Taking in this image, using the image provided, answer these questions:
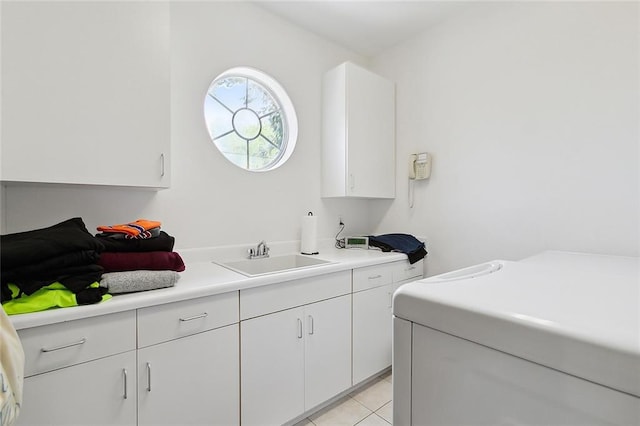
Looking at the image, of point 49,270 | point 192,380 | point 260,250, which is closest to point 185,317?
point 192,380

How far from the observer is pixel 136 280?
1.17 metres

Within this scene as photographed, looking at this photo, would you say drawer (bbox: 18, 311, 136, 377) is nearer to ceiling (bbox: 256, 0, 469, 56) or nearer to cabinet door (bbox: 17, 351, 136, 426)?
cabinet door (bbox: 17, 351, 136, 426)

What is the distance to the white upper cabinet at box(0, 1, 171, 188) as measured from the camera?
3.58ft

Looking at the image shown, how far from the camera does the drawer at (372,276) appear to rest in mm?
1888

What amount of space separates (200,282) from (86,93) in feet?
3.03

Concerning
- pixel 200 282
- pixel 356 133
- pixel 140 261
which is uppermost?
pixel 356 133

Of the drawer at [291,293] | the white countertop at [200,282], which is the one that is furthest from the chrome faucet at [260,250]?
the drawer at [291,293]

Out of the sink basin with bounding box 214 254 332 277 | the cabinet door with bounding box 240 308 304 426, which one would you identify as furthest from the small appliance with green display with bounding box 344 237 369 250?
the cabinet door with bounding box 240 308 304 426

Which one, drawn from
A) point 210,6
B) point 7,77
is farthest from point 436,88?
point 7,77

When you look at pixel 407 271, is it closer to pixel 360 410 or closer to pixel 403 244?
pixel 403 244

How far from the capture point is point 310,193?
244 cm

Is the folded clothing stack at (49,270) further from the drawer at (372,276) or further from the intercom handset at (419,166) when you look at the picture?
the intercom handset at (419,166)

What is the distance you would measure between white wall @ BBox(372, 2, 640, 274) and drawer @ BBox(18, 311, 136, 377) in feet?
6.84

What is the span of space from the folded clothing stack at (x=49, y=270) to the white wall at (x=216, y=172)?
41 centimetres
